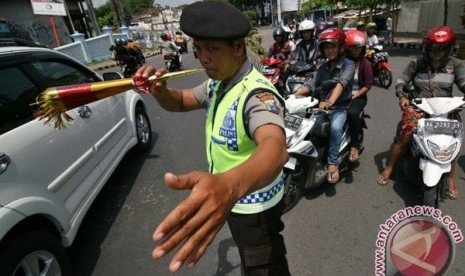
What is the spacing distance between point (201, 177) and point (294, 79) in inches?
213

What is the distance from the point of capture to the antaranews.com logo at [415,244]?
5.34ft

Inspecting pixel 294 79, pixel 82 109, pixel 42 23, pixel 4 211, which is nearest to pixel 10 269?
pixel 4 211

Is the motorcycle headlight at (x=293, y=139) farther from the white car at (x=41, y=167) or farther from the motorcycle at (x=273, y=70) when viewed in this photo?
the motorcycle at (x=273, y=70)

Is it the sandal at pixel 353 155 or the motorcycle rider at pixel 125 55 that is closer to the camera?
the sandal at pixel 353 155

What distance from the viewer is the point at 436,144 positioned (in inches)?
105

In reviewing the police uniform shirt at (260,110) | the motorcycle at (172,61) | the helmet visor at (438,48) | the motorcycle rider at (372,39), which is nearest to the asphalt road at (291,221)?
the helmet visor at (438,48)

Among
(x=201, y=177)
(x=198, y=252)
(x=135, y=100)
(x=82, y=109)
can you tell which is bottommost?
(x=135, y=100)

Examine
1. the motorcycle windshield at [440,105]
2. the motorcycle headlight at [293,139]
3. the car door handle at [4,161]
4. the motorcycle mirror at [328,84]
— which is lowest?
the motorcycle headlight at [293,139]

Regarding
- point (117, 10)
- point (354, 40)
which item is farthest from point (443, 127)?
point (117, 10)

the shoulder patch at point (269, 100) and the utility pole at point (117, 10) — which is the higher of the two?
the utility pole at point (117, 10)

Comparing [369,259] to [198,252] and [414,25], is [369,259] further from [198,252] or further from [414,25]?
[414,25]

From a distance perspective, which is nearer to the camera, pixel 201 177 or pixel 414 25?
pixel 201 177

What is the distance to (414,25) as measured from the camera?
2073cm

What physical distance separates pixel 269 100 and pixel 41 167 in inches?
69.9
